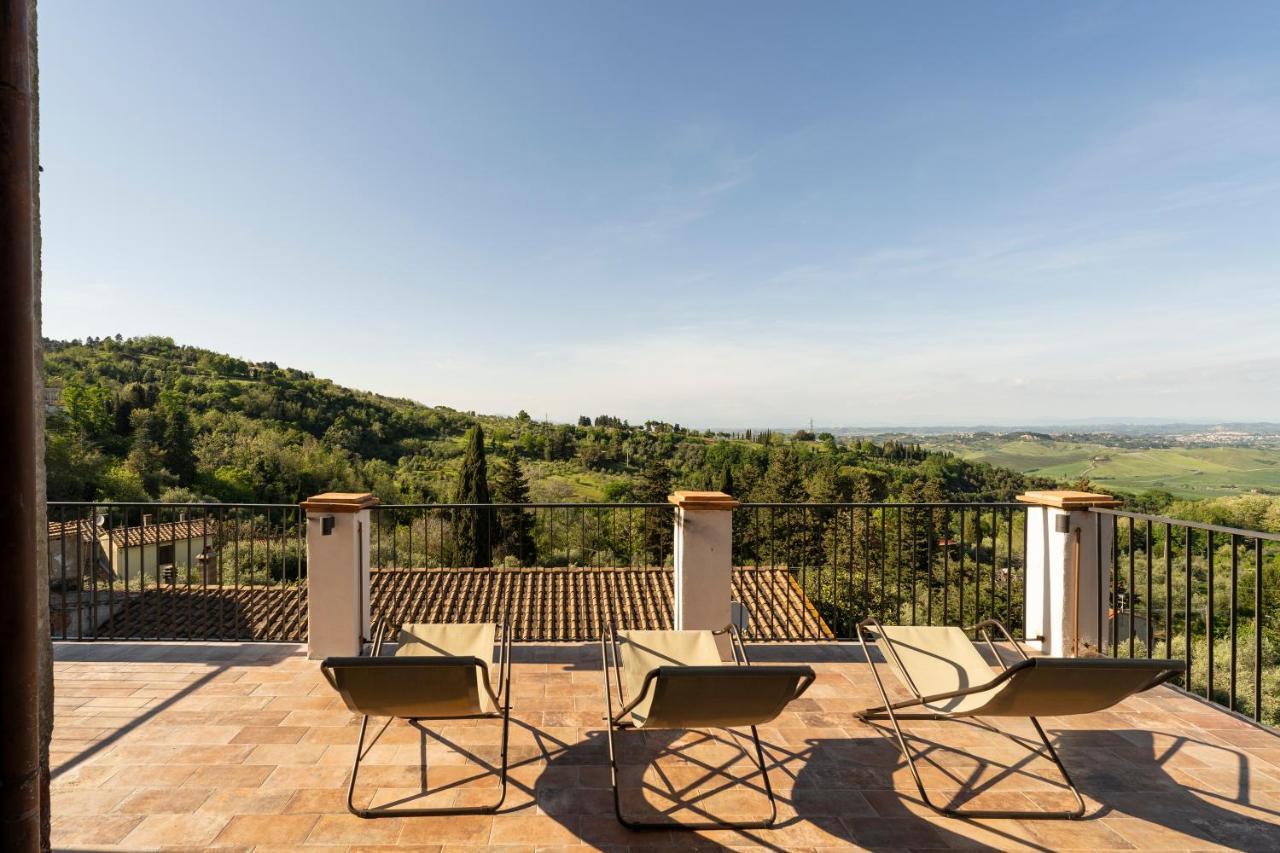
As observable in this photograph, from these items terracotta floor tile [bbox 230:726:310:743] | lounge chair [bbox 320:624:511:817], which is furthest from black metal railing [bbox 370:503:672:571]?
lounge chair [bbox 320:624:511:817]

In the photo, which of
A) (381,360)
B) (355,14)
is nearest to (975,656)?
(355,14)

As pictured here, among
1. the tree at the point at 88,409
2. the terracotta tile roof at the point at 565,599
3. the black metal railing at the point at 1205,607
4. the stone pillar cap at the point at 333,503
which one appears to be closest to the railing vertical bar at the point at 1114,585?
the black metal railing at the point at 1205,607

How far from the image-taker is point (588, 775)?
2.50 meters

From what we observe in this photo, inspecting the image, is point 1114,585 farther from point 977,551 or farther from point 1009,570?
point 977,551

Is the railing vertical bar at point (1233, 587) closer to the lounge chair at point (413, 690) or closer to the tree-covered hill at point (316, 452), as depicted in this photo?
the lounge chair at point (413, 690)

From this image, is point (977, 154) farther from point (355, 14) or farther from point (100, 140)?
point (100, 140)

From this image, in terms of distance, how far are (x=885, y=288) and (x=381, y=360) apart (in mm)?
17783

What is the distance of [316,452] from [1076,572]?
38438mm

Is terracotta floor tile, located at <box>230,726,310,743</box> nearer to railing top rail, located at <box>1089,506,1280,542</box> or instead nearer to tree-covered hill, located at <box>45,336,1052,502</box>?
railing top rail, located at <box>1089,506,1280,542</box>

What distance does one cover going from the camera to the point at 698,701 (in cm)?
213

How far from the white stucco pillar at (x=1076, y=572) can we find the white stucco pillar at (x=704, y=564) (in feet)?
7.56

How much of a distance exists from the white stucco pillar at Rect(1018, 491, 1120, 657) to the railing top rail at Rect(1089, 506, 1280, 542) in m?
0.11

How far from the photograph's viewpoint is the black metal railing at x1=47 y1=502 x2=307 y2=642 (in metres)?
3.94

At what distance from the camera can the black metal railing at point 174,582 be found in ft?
12.9
